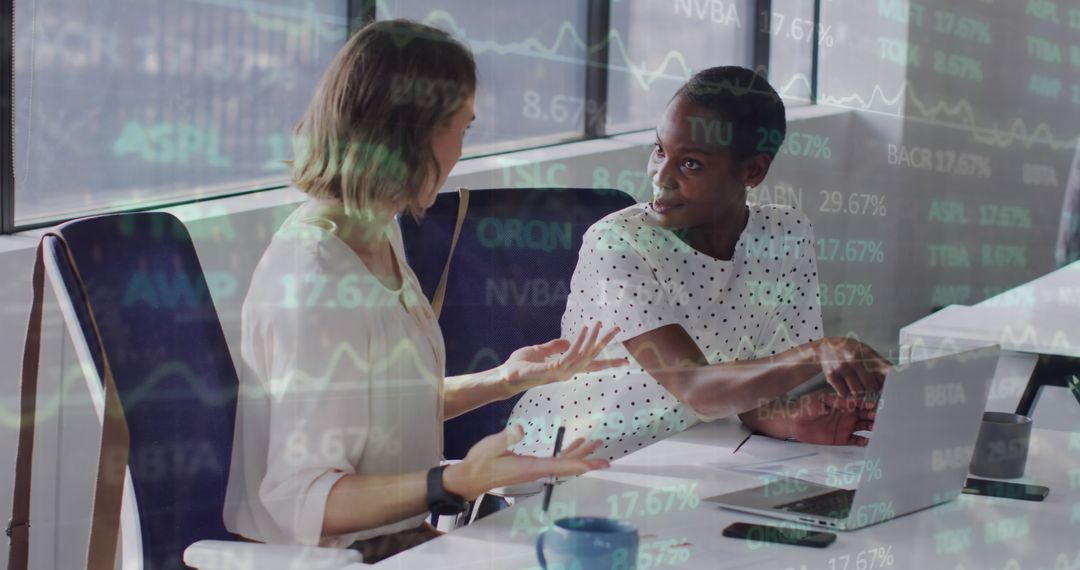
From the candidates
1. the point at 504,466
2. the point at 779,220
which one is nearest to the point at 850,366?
the point at 779,220

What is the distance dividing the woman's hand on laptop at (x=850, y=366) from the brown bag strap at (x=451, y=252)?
489 millimetres

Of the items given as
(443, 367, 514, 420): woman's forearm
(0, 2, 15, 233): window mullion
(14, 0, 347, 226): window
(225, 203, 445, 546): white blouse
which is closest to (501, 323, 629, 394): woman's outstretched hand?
(443, 367, 514, 420): woman's forearm

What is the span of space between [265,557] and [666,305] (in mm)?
651

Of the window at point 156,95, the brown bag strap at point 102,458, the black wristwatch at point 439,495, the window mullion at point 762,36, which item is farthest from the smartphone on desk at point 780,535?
the window mullion at point 762,36

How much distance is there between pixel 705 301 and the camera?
1.27 metres

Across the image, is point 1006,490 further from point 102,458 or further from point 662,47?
point 102,458

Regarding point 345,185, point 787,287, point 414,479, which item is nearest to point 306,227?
point 345,185

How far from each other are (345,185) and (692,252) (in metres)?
0.55

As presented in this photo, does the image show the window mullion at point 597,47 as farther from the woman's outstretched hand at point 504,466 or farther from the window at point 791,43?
the woman's outstretched hand at point 504,466

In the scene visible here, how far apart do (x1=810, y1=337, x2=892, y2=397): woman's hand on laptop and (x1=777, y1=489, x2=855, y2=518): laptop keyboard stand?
0.17 m

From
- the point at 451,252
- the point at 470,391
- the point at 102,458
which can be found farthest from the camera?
the point at 451,252

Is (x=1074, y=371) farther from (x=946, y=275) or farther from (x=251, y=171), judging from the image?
(x=251, y=171)

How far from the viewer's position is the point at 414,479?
2.90ft

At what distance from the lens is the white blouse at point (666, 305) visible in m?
1.25
